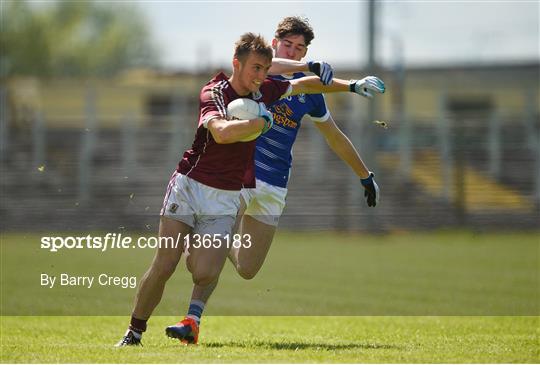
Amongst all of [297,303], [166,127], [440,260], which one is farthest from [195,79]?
[297,303]

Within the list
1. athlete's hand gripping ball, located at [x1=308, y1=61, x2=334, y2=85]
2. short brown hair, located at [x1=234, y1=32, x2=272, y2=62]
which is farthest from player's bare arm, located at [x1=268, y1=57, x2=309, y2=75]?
short brown hair, located at [x1=234, y1=32, x2=272, y2=62]

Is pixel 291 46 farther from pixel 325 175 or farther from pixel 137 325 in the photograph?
pixel 325 175

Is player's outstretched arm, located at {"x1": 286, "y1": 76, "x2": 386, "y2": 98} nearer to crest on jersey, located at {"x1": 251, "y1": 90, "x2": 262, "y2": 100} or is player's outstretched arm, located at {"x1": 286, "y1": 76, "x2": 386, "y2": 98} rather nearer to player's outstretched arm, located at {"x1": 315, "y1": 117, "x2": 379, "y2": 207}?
crest on jersey, located at {"x1": 251, "y1": 90, "x2": 262, "y2": 100}

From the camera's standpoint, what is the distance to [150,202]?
30.6 meters

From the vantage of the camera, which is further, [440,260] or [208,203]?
[440,260]

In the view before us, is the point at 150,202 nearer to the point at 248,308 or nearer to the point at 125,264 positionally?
the point at 125,264

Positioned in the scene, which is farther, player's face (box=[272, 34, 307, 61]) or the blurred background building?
the blurred background building

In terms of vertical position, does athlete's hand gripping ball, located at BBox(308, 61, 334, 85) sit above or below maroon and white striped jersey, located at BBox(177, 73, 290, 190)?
above

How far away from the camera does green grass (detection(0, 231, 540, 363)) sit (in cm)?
834

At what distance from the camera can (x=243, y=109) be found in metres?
7.94

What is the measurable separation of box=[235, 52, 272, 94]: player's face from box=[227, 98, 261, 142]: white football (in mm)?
235

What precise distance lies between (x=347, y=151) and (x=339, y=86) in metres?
0.97

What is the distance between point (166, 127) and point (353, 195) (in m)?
7.35

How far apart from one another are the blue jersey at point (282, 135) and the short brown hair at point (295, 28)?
42cm
